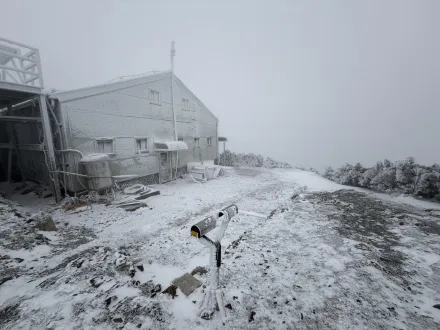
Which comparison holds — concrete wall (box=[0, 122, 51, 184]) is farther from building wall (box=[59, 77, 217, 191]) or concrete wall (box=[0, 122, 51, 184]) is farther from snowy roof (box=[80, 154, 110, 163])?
snowy roof (box=[80, 154, 110, 163])

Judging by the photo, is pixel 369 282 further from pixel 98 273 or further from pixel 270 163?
pixel 270 163

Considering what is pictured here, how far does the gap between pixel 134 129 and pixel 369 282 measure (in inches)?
483

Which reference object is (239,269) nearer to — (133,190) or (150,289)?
(150,289)

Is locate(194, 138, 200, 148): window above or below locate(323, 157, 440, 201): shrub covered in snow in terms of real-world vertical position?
above

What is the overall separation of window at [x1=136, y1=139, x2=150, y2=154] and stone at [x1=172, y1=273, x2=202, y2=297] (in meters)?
9.72

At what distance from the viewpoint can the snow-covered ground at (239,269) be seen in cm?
302

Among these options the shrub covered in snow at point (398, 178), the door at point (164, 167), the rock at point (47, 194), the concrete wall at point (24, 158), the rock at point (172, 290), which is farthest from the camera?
the door at point (164, 167)

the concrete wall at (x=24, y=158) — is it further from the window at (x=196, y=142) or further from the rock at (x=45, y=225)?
the window at (x=196, y=142)

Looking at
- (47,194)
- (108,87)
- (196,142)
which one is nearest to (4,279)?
(47,194)

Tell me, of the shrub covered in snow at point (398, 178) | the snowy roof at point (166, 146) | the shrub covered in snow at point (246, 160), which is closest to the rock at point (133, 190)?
the snowy roof at point (166, 146)

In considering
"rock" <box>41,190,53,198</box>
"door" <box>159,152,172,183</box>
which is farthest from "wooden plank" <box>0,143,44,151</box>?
"door" <box>159,152,172,183</box>

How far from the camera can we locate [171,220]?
6.95 metres

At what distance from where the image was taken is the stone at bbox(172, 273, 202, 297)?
140 inches

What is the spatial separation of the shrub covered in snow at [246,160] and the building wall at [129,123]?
Result: 721 cm
